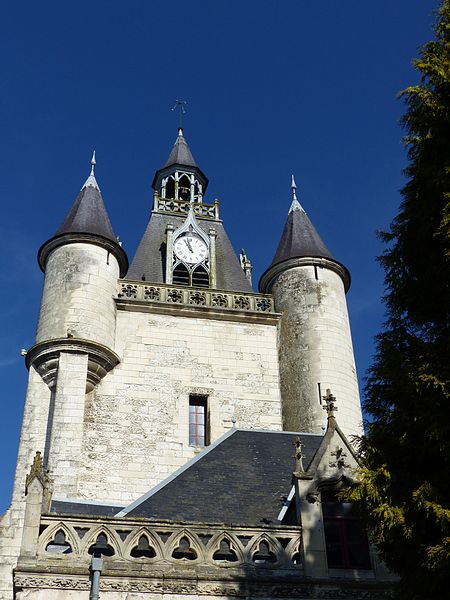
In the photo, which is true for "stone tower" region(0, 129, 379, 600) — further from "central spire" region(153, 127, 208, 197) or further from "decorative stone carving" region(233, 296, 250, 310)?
"central spire" region(153, 127, 208, 197)

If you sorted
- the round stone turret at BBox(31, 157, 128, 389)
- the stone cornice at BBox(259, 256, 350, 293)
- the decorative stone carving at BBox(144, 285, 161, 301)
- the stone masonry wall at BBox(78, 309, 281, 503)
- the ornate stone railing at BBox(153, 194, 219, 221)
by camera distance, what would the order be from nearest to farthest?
the stone masonry wall at BBox(78, 309, 281, 503)
the round stone turret at BBox(31, 157, 128, 389)
the decorative stone carving at BBox(144, 285, 161, 301)
the stone cornice at BBox(259, 256, 350, 293)
the ornate stone railing at BBox(153, 194, 219, 221)

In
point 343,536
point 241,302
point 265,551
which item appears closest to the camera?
point 265,551

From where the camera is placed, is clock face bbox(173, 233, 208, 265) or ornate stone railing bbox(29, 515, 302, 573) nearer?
ornate stone railing bbox(29, 515, 302, 573)

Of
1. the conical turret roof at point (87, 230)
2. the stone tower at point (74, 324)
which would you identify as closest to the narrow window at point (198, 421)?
the stone tower at point (74, 324)

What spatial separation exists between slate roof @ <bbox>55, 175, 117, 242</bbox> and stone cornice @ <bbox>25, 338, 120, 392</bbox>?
3.48m

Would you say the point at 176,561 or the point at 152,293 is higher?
the point at 152,293

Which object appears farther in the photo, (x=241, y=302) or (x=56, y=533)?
(x=241, y=302)

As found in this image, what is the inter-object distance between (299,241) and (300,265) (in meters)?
1.10

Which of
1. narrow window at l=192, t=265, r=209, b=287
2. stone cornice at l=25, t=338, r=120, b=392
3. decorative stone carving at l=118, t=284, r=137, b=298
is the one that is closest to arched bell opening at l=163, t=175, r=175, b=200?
narrow window at l=192, t=265, r=209, b=287

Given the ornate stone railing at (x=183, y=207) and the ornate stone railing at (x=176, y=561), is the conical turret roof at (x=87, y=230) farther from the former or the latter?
the ornate stone railing at (x=176, y=561)

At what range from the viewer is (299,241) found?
73.0ft

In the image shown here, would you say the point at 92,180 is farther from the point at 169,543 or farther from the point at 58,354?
the point at 169,543

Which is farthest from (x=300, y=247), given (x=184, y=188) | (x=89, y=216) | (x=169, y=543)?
(x=169, y=543)

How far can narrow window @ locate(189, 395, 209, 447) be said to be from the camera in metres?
18.4
